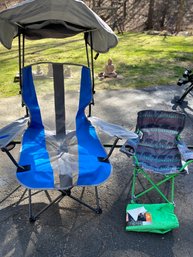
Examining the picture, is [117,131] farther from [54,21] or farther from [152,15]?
[152,15]

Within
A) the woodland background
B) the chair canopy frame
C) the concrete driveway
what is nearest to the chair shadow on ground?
the concrete driveway

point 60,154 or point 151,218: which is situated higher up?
point 60,154

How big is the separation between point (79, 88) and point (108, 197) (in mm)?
1289

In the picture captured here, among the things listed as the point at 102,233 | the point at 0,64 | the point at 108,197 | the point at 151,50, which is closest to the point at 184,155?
the point at 108,197

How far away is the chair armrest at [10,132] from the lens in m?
2.24

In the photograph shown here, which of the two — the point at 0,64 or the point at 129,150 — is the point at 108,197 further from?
the point at 0,64

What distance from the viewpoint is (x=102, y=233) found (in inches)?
89.7

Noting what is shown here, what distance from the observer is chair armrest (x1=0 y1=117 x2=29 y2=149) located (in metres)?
2.24

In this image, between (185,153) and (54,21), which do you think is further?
(54,21)

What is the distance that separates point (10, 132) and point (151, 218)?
55.1 inches

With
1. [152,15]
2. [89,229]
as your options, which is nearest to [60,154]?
[89,229]

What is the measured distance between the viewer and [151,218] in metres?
2.32

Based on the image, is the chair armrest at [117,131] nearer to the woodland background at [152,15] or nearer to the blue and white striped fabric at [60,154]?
the blue and white striped fabric at [60,154]

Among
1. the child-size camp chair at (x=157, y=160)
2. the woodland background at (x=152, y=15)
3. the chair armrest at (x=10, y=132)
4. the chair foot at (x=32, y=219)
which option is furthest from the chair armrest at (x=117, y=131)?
the woodland background at (x=152, y=15)
